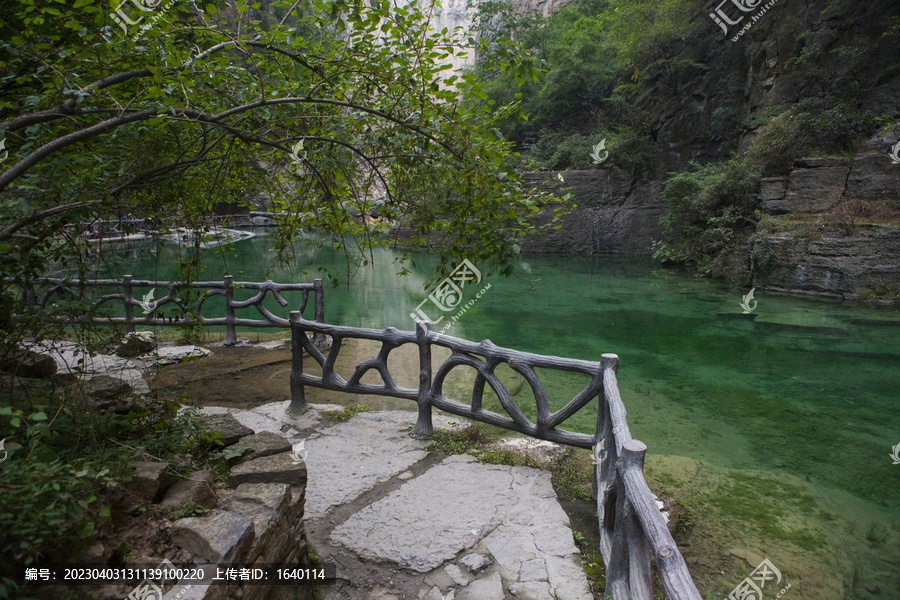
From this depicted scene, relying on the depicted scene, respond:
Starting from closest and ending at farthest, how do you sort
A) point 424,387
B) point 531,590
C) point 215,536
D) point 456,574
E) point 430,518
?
point 215,536 → point 531,590 → point 456,574 → point 430,518 → point 424,387

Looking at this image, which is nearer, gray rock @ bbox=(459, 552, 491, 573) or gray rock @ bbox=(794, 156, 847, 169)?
gray rock @ bbox=(459, 552, 491, 573)

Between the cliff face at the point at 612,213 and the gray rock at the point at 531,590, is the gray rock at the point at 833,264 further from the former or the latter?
the gray rock at the point at 531,590

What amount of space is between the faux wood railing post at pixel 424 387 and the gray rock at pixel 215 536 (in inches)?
98.5

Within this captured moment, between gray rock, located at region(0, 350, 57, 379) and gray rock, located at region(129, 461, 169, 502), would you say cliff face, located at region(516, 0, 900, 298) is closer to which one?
gray rock, located at region(0, 350, 57, 379)

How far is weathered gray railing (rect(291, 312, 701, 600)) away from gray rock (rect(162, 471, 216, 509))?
5.95 feet

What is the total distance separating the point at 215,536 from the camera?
6.28ft

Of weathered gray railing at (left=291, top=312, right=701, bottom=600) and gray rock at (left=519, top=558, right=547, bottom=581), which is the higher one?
weathered gray railing at (left=291, top=312, right=701, bottom=600)

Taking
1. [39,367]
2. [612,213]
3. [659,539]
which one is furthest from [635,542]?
[612,213]

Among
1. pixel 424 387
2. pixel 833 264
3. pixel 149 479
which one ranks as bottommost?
pixel 424 387

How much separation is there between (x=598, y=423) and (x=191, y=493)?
2.57 metres

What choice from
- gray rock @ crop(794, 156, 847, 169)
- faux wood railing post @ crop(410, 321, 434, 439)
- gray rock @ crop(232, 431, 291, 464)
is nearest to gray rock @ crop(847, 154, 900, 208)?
gray rock @ crop(794, 156, 847, 169)

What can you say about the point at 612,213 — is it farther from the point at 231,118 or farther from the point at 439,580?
the point at 439,580

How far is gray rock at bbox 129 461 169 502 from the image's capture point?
2.06 meters

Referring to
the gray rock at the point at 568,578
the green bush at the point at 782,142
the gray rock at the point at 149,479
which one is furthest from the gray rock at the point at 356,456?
the green bush at the point at 782,142
